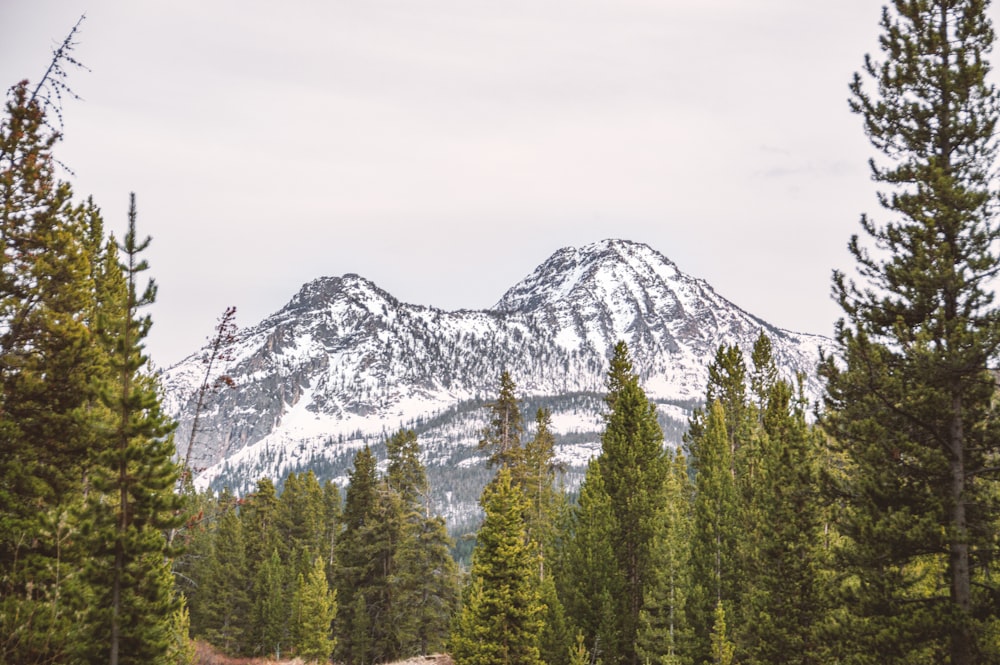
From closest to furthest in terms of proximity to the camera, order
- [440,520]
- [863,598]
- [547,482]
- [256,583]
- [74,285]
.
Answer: [863,598], [74,285], [440,520], [256,583], [547,482]

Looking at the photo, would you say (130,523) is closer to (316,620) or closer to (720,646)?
(720,646)

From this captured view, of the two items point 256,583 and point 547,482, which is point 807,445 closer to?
point 547,482

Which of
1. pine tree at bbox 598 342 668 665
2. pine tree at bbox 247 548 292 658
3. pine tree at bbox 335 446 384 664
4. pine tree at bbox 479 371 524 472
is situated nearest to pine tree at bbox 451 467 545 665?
pine tree at bbox 598 342 668 665

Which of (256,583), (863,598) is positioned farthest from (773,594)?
(256,583)

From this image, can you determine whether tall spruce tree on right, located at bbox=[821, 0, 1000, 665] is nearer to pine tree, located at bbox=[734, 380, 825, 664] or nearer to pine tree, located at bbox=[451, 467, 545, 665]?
pine tree, located at bbox=[734, 380, 825, 664]

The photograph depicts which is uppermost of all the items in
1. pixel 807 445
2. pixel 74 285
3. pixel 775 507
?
pixel 74 285

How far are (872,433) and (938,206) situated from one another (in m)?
4.92

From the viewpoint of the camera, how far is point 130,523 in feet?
51.3

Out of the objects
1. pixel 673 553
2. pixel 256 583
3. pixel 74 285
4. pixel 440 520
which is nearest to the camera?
pixel 74 285

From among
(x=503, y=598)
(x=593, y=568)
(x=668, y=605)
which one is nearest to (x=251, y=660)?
(x=593, y=568)

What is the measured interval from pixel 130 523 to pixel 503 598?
14.0 m

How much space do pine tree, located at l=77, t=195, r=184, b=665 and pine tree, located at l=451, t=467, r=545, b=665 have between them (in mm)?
12113

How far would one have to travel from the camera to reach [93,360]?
1909 cm

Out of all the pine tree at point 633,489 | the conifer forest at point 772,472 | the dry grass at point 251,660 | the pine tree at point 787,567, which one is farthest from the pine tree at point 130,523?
the pine tree at point 633,489
